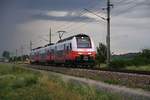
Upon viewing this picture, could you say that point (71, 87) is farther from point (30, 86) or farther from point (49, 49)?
point (49, 49)

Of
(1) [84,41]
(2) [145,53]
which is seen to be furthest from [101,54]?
(1) [84,41]

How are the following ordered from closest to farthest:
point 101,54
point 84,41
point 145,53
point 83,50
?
point 83,50
point 84,41
point 145,53
point 101,54

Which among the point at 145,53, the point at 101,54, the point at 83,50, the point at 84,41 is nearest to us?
the point at 83,50

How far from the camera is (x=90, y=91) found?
15.5 metres

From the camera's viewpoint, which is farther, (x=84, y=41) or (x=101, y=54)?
(x=101, y=54)

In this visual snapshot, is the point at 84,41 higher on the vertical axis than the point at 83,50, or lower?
higher

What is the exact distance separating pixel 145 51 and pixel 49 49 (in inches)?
513

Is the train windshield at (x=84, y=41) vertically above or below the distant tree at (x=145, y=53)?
above

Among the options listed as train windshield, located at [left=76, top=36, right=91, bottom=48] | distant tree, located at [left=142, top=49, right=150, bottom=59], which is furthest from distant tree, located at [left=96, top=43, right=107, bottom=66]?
train windshield, located at [left=76, top=36, right=91, bottom=48]

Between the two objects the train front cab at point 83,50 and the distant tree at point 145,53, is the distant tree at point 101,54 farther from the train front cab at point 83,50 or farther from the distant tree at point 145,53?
the train front cab at point 83,50

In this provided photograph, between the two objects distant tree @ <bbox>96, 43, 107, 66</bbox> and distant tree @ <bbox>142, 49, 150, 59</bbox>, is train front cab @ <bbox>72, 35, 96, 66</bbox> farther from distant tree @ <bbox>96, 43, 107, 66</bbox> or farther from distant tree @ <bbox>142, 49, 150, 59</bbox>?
distant tree @ <bbox>142, 49, 150, 59</bbox>

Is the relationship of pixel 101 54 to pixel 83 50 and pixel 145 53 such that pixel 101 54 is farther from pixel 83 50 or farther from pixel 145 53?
pixel 83 50

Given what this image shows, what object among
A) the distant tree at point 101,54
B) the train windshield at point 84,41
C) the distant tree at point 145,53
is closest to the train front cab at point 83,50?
the train windshield at point 84,41

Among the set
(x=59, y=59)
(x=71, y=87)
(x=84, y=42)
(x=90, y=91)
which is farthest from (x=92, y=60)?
(x=90, y=91)
